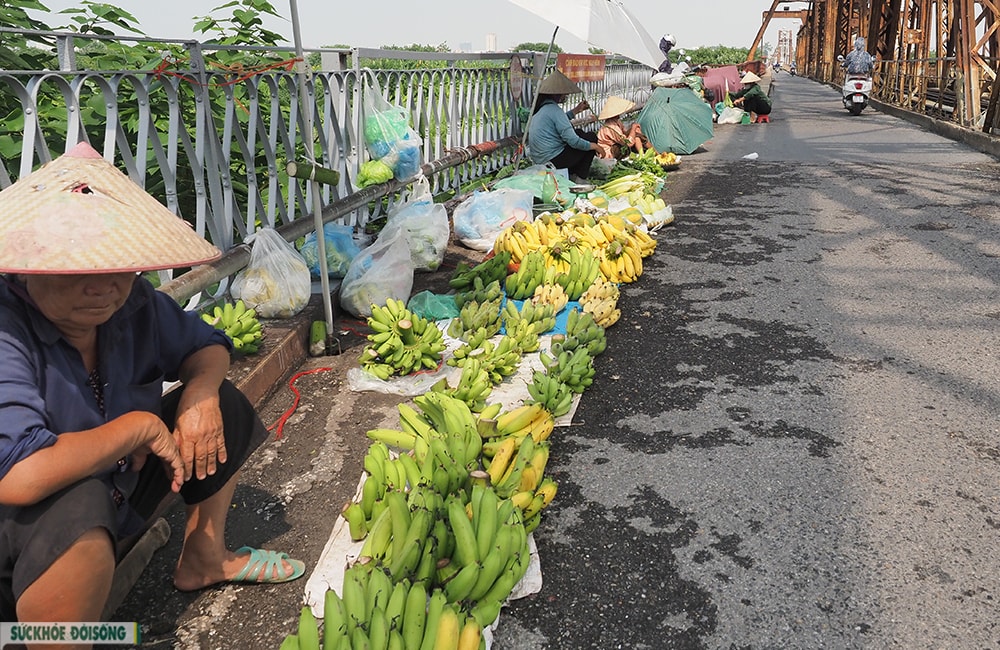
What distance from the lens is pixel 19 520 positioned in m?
1.67

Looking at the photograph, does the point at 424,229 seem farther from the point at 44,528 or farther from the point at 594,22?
the point at 44,528

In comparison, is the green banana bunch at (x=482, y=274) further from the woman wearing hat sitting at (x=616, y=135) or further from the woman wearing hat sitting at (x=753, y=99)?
the woman wearing hat sitting at (x=753, y=99)

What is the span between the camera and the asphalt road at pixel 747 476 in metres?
2.28

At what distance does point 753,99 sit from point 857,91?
10.2ft

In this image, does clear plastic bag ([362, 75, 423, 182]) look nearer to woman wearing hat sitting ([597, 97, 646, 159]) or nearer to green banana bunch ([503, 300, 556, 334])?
green banana bunch ([503, 300, 556, 334])

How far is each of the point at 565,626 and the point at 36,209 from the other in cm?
182

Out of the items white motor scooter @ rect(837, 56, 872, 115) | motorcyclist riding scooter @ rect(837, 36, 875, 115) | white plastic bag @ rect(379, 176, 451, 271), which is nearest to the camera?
white plastic bag @ rect(379, 176, 451, 271)

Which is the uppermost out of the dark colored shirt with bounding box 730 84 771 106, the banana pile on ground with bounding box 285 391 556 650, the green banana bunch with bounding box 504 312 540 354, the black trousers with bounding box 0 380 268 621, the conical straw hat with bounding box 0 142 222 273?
the dark colored shirt with bounding box 730 84 771 106

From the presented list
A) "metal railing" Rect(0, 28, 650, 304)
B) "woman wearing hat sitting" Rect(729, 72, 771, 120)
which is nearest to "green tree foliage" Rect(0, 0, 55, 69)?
"metal railing" Rect(0, 28, 650, 304)

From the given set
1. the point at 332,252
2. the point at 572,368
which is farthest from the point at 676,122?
the point at 572,368

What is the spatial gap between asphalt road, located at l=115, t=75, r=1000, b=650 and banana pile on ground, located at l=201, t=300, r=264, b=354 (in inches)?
12.3

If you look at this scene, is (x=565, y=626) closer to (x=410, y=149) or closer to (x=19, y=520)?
(x=19, y=520)

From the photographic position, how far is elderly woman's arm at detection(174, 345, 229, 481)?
2.04 metres

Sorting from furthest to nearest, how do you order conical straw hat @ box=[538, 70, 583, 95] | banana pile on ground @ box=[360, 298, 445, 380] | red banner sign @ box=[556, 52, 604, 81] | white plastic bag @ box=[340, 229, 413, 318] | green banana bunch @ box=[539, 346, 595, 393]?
1. red banner sign @ box=[556, 52, 604, 81]
2. conical straw hat @ box=[538, 70, 583, 95]
3. white plastic bag @ box=[340, 229, 413, 318]
4. banana pile on ground @ box=[360, 298, 445, 380]
5. green banana bunch @ box=[539, 346, 595, 393]
